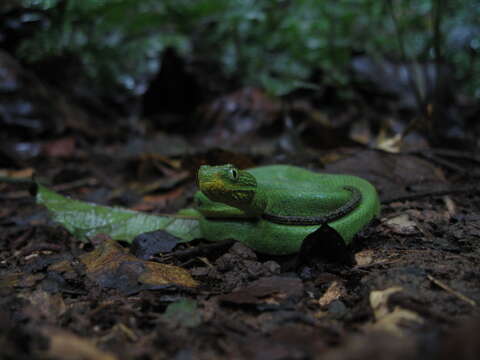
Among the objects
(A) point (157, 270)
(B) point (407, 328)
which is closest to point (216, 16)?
(A) point (157, 270)

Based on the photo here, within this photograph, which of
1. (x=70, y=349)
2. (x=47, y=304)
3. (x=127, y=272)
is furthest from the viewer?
(x=127, y=272)

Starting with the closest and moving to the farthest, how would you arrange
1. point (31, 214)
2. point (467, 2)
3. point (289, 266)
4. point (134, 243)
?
point (289, 266), point (134, 243), point (31, 214), point (467, 2)

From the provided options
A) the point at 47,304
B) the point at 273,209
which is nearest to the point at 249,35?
the point at 273,209

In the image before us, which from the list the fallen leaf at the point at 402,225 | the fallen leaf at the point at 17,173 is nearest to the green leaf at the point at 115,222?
the fallen leaf at the point at 402,225

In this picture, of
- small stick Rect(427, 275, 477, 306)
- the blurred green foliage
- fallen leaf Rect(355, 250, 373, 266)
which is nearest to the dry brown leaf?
small stick Rect(427, 275, 477, 306)

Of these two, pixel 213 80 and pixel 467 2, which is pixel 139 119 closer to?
pixel 213 80

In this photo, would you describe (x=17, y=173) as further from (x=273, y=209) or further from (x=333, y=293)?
(x=333, y=293)

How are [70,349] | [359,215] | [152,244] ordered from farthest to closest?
[152,244] → [359,215] → [70,349]
